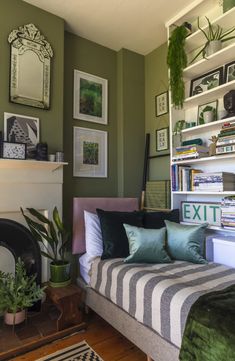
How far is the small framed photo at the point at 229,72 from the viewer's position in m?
2.20

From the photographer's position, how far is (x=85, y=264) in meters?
2.19

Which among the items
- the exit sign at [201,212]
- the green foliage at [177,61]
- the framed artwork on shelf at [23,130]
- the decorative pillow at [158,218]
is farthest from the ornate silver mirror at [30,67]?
the exit sign at [201,212]

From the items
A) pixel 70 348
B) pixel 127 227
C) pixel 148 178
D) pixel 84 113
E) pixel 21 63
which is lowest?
pixel 70 348

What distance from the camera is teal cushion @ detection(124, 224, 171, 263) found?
186 centimetres

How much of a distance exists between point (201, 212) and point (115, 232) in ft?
3.04

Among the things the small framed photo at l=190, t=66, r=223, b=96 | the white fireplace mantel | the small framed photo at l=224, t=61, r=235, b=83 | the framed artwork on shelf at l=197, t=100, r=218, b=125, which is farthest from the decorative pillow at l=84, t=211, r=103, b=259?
the small framed photo at l=224, t=61, r=235, b=83

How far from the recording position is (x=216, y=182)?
2.16 m

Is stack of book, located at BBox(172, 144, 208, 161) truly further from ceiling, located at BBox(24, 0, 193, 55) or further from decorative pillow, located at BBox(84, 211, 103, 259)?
ceiling, located at BBox(24, 0, 193, 55)

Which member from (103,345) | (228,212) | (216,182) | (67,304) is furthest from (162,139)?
(103,345)

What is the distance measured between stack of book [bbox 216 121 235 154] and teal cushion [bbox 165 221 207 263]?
2.23 ft

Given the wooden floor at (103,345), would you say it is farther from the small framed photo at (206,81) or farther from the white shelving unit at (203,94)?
the small framed photo at (206,81)

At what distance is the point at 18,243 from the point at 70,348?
36.1 inches

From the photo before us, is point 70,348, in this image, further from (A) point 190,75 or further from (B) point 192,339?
(A) point 190,75

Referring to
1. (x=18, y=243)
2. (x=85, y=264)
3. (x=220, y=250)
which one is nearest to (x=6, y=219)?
(x=18, y=243)
